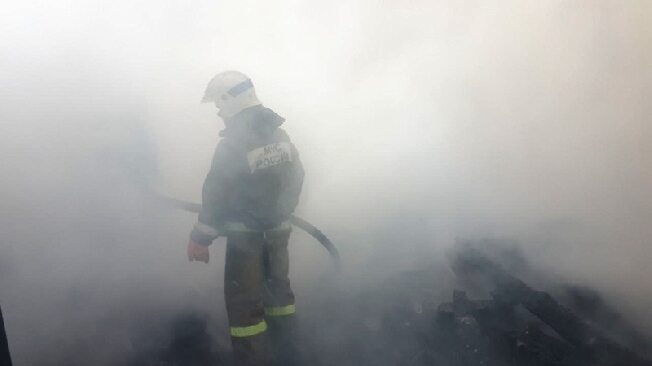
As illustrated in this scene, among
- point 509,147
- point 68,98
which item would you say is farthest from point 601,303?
point 68,98

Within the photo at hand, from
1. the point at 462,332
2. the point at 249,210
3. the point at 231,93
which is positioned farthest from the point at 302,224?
the point at 462,332

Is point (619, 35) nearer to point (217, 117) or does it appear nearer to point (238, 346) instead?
point (217, 117)

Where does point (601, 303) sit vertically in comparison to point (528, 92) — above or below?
below

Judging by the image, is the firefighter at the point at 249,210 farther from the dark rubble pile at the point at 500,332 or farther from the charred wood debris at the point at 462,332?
the dark rubble pile at the point at 500,332

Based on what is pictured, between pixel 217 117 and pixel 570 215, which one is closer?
pixel 217 117

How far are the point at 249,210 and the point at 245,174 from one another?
155 mm

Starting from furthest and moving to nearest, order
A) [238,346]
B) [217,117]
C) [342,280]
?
1. [342,280]
2. [217,117]
3. [238,346]

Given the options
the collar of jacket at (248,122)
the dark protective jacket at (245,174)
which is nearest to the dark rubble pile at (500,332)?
the dark protective jacket at (245,174)

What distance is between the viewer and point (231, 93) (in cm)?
271

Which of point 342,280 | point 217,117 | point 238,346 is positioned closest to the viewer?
point 238,346

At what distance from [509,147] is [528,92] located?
11.5 inches

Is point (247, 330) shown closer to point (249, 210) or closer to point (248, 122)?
point (249, 210)

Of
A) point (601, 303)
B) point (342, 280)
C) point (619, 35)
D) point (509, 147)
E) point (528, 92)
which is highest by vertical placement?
point (619, 35)

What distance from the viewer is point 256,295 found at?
277cm
